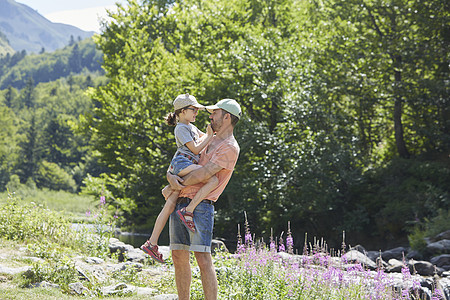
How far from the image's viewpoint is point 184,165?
4414 millimetres

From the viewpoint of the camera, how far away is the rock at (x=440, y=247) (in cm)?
1098

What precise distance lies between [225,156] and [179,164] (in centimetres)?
43

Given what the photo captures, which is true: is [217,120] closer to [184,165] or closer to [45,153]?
[184,165]

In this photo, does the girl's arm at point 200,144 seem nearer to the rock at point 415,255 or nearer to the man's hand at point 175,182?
the man's hand at point 175,182

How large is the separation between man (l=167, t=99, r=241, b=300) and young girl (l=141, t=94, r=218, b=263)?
0.06 meters

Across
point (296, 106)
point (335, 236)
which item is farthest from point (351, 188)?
point (296, 106)

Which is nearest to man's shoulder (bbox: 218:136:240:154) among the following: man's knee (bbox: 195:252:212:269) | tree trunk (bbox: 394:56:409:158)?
man's knee (bbox: 195:252:212:269)

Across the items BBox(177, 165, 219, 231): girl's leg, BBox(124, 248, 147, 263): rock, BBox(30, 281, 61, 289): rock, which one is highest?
BBox(177, 165, 219, 231): girl's leg

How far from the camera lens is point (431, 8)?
52.4 ft

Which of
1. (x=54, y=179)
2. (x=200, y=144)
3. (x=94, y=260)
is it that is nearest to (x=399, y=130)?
(x=94, y=260)

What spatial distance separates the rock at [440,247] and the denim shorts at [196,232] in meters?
8.45

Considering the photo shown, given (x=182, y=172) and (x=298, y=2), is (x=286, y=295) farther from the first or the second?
(x=298, y=2)

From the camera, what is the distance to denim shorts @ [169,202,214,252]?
423 centimetres

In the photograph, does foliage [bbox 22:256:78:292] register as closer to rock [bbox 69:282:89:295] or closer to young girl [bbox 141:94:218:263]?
rock [bbox 69:282:89:295]
